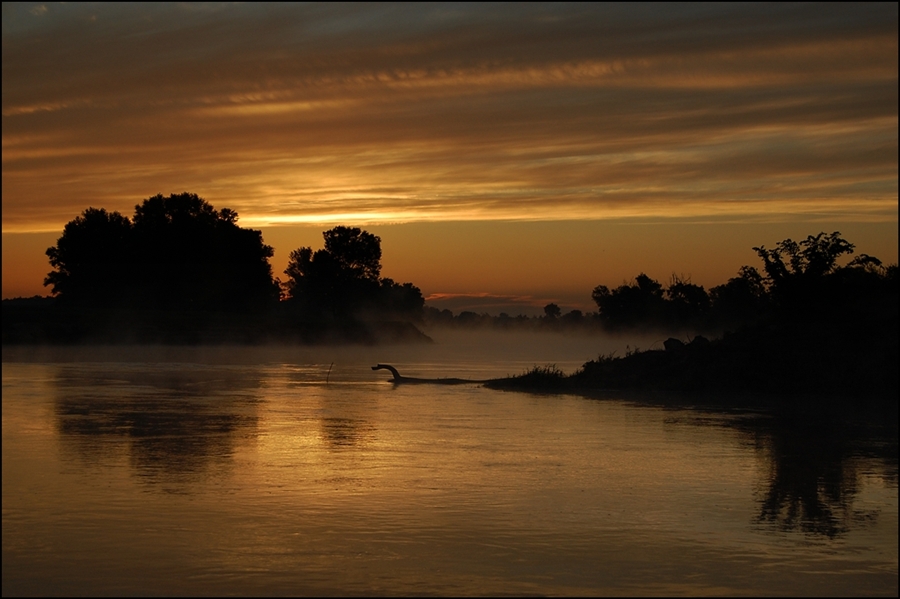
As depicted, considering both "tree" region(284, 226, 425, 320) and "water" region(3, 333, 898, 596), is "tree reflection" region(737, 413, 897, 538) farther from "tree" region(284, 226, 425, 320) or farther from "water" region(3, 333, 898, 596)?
"tree" region(284, 226, 425, 320)

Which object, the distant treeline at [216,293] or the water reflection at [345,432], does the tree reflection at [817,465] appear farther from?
the distant treeline at [216,293]

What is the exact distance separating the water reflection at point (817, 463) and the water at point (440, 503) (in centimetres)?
7

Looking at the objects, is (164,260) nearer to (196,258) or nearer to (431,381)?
(196,258)

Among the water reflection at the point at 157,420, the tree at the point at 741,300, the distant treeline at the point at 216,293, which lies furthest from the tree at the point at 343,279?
the water reflection at the point at 157,420

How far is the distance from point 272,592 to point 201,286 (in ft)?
365

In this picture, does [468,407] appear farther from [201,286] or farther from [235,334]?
[201,286]

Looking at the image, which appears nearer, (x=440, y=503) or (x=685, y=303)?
(x=440, y=503)

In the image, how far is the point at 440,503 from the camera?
594 inches

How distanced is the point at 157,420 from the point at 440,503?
12855 millimetres

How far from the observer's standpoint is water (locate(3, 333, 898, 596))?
11.2m

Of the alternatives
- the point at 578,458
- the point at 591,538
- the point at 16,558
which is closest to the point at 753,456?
the point at 578,458

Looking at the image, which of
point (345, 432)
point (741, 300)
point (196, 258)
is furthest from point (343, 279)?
point (345, 432)

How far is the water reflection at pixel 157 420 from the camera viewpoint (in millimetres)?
18609

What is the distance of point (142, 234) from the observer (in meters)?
120
